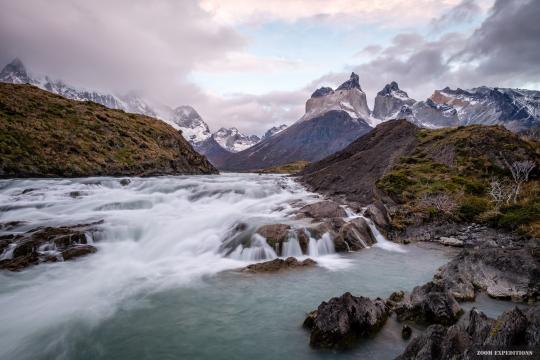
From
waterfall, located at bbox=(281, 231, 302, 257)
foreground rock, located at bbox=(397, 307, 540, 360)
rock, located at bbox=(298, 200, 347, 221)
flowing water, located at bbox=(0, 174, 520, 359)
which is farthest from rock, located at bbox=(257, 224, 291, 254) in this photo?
foreground rock, located at bbox=(397, 307, 540, 360)

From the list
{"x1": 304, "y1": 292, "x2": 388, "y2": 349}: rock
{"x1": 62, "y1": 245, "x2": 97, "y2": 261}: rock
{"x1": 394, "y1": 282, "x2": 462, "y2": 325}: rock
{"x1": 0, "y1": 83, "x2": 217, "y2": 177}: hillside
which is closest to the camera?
{"x1": 304, "y1": 292, "x2": 388, "y2": 349}: rock

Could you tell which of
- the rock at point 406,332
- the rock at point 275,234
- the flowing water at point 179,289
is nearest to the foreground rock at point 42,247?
the flowing water at point 179,289

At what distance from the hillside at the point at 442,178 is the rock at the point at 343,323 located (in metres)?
21.3

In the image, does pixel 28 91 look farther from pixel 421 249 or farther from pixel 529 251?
pixel 529 251

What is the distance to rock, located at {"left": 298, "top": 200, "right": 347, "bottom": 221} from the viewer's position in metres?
31.2

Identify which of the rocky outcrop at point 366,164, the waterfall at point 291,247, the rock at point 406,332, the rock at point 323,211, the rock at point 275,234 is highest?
the rocky outcrop at point 366,164

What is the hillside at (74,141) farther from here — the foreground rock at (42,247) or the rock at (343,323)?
the rock at (343,323)

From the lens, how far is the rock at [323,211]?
102 feet

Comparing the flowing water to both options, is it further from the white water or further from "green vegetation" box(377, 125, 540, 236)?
"green vegetation" box(377, 125, 540, 236)

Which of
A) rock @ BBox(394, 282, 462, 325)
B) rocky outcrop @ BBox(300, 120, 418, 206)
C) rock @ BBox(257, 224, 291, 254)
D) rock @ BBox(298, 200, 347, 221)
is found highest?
rocky outcrop @ BBox(300, 120, 418, 206)

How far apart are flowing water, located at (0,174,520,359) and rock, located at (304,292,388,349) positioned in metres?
0.43

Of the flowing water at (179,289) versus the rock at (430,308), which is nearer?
the flowing water at (179,289)

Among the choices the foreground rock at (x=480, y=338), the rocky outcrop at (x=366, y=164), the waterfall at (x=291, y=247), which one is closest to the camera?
the foreground rock at (x=480, y=338)

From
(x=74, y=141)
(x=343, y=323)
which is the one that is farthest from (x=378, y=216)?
(x=74, y=141)
